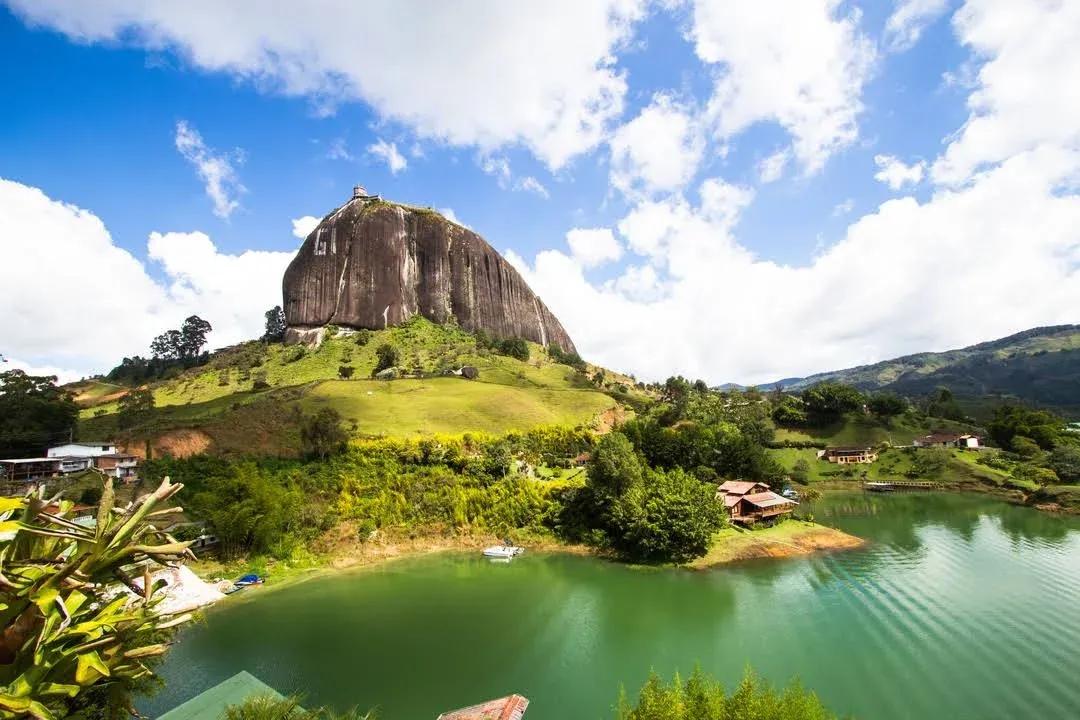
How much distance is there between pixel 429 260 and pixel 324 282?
67.7 ft

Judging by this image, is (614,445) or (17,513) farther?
(614,445)

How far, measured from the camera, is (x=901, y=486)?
6312 cm

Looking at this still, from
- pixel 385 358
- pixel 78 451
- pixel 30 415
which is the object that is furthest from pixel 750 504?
pixel 30 415

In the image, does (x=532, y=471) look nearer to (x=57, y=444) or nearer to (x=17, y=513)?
(x=57, y=444)

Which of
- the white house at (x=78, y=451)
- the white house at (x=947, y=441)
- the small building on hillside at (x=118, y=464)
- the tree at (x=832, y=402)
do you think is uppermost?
the tree at (x=832, y=402)

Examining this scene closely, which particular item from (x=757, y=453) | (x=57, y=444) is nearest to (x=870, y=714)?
(x=757, y=453)

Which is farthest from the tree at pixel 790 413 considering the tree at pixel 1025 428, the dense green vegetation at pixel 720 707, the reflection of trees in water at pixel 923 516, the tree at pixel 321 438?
the dense green vegetation at pixel 720 707

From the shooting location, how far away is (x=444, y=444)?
1788 inches

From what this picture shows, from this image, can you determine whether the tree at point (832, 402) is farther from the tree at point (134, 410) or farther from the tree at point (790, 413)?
the tree at point (134, 410)

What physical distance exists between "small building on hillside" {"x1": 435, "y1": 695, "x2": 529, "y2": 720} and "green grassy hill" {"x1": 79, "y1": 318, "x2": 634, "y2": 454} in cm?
3520

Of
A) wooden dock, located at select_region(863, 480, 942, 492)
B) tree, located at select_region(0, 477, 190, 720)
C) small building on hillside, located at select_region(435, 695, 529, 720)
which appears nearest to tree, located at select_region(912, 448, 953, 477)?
wooden dock, located at select_region(863, 480, 942, 492)

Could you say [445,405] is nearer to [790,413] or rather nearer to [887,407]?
[790,413]

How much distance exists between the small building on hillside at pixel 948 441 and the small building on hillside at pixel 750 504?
150 ft

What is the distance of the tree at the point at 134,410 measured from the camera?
50.0 m
